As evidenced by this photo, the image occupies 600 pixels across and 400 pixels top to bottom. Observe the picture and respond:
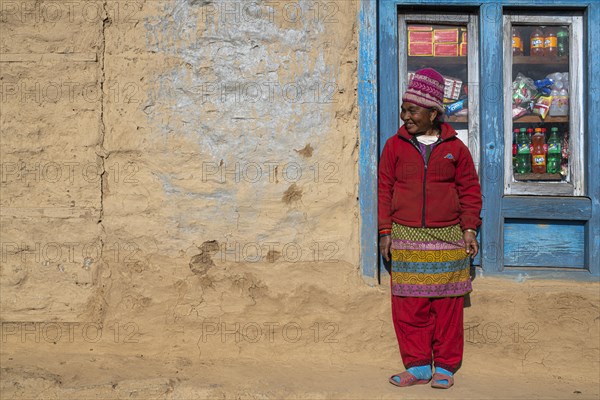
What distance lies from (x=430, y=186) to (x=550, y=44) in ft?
4.18

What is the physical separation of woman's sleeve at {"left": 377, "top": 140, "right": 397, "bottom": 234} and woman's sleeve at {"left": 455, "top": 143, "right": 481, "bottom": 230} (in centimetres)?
37

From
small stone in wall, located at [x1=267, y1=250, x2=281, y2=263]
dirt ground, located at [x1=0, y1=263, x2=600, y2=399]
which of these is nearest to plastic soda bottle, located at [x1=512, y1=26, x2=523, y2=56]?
dirt ground, located at [x1=0, y1=263, x2=600, y2=399]

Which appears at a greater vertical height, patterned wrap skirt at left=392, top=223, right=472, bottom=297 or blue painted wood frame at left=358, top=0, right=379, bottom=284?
blue painted wood frame at left=358, top=0, right=379, bottom=284

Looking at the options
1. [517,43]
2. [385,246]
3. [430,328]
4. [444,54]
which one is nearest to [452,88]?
[444,54]

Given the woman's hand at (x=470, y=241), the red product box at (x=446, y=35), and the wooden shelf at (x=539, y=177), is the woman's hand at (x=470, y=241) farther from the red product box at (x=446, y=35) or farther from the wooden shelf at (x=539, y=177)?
the red product box at (x=446, y=35)

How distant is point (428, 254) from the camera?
413 cm

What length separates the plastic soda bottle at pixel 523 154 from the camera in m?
4.58

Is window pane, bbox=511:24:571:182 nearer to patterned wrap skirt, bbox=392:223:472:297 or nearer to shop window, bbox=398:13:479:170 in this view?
shop window, bbox=398:13:479:170

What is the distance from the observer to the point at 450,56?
15.1ft

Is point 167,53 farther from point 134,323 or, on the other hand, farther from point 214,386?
point 214,386

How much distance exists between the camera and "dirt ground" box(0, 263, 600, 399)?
4289 mm

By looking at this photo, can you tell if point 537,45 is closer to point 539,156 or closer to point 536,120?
point 536,120

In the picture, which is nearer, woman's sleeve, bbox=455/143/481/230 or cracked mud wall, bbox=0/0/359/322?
woman's sleeve, bbox=455/143/481/230

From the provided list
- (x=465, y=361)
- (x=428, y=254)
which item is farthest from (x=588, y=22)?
(x=465, y=361)
